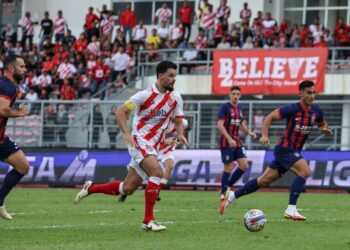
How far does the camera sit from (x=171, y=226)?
1426 centimetres

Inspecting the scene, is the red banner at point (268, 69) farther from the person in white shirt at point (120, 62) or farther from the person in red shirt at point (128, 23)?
the person in red shirt at point (128, 23)

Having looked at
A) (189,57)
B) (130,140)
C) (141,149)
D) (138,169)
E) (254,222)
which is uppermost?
(189,57)

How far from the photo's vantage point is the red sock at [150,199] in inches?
528

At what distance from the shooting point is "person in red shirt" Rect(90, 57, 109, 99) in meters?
37.4

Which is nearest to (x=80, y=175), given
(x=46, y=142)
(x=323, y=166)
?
(x=46, y=142)

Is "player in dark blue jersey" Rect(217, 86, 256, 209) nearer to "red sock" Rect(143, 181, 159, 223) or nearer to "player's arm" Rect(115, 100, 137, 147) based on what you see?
"player's arm" Rect(115, 100, 137, 147)

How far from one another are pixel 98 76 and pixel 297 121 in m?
21.9

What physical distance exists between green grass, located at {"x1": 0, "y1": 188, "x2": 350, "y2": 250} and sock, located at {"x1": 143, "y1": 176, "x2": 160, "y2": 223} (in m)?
0.25

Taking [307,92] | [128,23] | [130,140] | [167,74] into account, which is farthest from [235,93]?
[128,23]

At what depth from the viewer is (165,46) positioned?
38156 mm

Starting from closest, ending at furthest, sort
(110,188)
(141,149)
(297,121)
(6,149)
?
(141,149)
(110,188)
(6,149)
(297,121)

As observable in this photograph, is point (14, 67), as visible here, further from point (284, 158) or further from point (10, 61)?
point (284, 158)

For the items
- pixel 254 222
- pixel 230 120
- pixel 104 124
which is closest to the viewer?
pixel 254 222

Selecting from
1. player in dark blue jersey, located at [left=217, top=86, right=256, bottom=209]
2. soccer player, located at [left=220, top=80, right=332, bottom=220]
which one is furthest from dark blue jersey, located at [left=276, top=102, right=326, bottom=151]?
player in dark blue jersey, located at [left=217, top=86, right=256, bottom=209]
